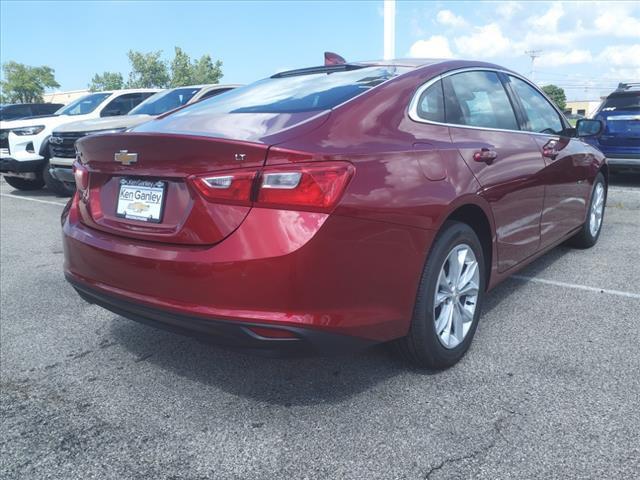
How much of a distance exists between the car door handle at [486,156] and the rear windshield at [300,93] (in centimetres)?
60

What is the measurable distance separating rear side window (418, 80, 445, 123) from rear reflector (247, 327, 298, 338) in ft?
4.27

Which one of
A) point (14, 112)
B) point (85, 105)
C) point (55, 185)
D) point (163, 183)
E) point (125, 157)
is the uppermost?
point (85, 105)

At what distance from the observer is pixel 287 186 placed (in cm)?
221

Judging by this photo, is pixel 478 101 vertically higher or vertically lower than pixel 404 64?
lower

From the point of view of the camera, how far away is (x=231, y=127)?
8.24ft

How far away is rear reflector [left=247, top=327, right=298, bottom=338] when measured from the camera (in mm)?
2254

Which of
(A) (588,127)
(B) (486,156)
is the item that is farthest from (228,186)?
(A) (588,127)

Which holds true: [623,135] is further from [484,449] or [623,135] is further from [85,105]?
[85,105]

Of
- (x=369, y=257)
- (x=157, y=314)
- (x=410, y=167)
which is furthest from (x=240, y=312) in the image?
(x=410, y=167)

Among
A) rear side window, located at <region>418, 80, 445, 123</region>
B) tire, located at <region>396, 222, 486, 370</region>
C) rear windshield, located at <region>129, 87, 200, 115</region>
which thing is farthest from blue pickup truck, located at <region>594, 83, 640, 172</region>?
tire, located at <region>396, 222, 486, 370</region>

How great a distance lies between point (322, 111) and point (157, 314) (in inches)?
44.7

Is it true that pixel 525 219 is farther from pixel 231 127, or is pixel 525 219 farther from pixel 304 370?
pixel 231 127

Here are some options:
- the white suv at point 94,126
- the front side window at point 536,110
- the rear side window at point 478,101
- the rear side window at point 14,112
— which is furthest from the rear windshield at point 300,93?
the rear side window at point 14,112

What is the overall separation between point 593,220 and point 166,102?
6879 mm
